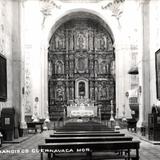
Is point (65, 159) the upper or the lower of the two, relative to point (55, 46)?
lower

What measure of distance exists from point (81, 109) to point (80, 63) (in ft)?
18.3

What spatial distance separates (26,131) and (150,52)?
7807mm

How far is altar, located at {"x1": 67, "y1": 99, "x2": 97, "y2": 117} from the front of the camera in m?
29.4

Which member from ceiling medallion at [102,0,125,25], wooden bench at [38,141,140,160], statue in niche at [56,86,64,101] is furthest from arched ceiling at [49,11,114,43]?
wooden bench at [38,141,140,160]

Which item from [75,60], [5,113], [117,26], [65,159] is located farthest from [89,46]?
[65,159]

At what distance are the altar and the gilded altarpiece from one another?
2005mm

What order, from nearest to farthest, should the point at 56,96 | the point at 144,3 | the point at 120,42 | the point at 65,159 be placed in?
the point at 65,159 → the point at 144,3 → the point at 120,42 → the point at 56,96

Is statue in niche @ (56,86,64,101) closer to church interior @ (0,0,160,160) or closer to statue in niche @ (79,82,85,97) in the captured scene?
church interior @ (0,0,160,160)

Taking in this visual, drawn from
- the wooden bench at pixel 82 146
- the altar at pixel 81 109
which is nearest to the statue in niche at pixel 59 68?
the altar at pixel 81 109

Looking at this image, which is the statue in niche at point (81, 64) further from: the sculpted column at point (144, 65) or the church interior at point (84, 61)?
the sculpted column at point (144, 65)

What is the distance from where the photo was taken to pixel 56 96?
33.2m

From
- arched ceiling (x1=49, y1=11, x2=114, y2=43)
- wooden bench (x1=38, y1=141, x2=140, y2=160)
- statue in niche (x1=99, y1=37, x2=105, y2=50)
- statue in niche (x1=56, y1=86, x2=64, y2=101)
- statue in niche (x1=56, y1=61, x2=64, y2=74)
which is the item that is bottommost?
wooden bench (x1=38, y1=141, x2=140, y2=160)

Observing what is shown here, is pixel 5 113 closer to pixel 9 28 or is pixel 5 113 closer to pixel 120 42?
pixel 9 28

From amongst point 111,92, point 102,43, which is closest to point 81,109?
point 111,92
